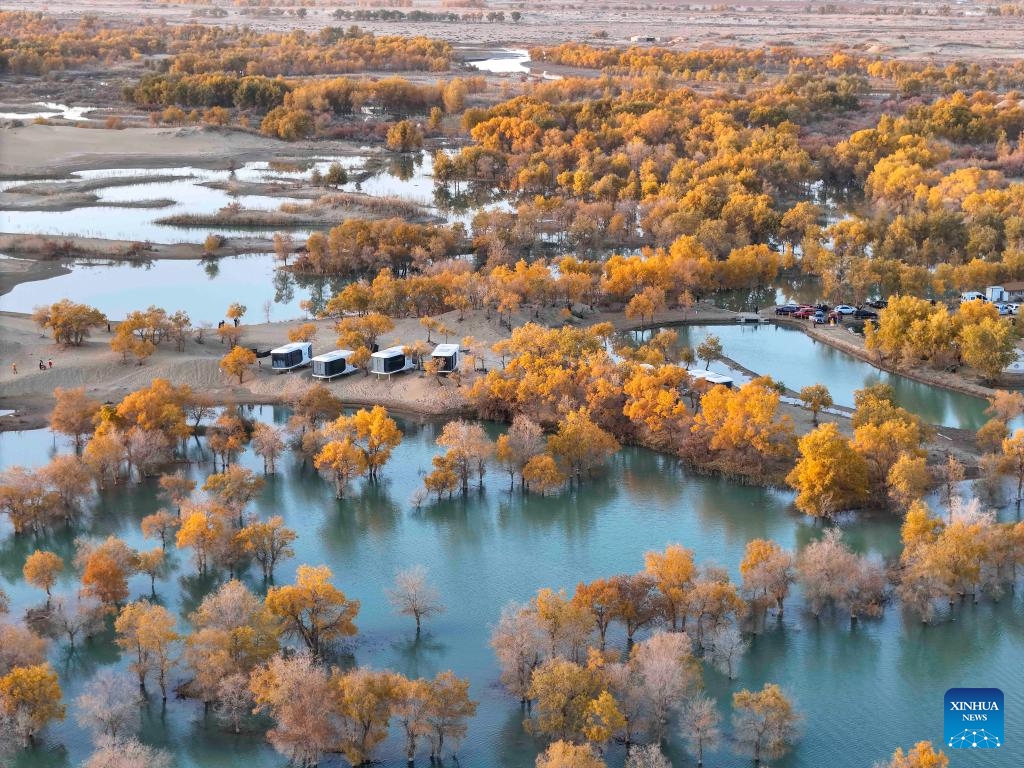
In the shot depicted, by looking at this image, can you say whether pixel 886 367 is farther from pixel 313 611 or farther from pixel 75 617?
pixel 75 617

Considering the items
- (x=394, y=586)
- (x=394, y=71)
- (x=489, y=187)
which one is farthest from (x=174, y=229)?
(x=394, y=71)

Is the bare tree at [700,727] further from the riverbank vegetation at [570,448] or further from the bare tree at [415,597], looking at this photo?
the bare tree at [415,597]

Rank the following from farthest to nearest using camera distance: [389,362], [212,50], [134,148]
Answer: [212,50] < [134,148] < [389,362]

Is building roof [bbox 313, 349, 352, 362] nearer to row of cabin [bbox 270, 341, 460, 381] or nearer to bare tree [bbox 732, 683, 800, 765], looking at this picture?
row of cabin [bbox 270, 341, 460, 381]

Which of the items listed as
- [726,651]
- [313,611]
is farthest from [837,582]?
[313,611]

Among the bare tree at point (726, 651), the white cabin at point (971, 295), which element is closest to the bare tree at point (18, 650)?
the bare tree at point (726, 651)

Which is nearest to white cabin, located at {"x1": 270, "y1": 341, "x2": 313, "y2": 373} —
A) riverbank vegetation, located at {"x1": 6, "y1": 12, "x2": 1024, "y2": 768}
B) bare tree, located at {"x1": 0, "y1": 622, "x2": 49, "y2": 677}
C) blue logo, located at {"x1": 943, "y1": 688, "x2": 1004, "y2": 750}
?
riverbank vegetation, located at {"x1": 6, "y1": 12, "x2": 1024, "y2": 768}

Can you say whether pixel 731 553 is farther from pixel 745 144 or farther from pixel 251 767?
pixel 745 144

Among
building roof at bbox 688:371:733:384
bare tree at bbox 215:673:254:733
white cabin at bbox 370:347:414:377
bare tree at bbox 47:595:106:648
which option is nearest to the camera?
bare tree at bbox 215:673:254:733
